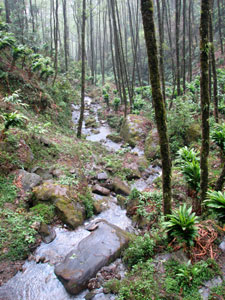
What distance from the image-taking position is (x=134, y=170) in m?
9.58

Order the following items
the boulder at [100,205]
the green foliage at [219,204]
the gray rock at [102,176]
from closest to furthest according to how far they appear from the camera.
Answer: the green foliage at [219,204] → the boulder at [100,205] → the gray rock at [102,176]

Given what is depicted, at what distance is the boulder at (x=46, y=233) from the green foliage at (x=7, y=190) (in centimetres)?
117

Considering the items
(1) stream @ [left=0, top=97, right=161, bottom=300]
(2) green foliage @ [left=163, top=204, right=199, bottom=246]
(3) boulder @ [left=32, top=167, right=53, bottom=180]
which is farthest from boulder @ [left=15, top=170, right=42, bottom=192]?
(2) green foliage @ [left=163, top=204, right=199, bottom=246]

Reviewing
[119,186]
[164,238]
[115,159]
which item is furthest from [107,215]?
[115,159]

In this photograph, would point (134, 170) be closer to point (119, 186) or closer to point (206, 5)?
point (119, 186)

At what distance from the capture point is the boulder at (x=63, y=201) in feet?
19.9

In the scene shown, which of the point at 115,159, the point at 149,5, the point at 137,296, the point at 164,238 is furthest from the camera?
the point at 115,159

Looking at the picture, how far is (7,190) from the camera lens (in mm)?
5980

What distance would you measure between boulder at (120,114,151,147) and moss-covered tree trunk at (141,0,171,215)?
8376mm

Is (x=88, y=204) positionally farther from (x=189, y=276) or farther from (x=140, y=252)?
(x=189, y=276)

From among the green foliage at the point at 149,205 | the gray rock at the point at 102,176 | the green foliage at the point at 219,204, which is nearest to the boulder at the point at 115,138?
the gray rock at the point at 102,176

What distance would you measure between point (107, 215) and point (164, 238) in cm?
256

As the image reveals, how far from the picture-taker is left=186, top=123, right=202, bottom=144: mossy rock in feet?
33.1

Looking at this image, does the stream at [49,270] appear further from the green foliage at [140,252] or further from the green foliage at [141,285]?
the green foliage at [141,285]
